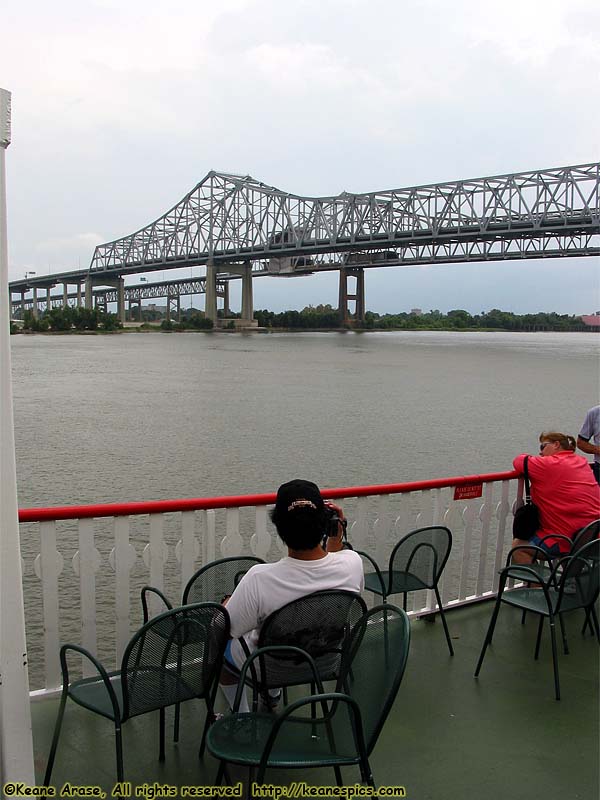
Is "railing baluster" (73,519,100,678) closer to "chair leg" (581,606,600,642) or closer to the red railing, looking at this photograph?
the red railing

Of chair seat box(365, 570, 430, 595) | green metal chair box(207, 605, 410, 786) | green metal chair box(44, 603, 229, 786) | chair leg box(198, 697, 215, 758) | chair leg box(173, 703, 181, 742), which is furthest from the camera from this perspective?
chair seat box(365, 570, 430, 595)

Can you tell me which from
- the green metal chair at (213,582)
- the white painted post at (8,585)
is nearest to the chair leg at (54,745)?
the white painted post at (8,585)

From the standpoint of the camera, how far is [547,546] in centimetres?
429

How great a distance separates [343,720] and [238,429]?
65.9 feet

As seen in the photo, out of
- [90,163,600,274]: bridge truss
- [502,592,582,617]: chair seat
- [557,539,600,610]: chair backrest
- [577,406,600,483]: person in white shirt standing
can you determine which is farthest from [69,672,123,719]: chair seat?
[90,163,600,274]: bridge truss

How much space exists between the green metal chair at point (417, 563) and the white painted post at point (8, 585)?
200cm

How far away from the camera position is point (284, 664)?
2479mm

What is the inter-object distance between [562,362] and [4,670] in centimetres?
5552

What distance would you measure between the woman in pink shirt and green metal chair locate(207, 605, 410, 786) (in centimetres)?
222

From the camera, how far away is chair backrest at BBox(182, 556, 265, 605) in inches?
118

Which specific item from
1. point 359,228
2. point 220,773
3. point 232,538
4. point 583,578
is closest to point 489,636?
point 583,578

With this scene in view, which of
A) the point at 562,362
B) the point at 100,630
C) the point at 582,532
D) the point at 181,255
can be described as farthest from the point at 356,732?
the point at 181,255

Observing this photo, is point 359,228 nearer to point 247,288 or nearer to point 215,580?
point 247,288

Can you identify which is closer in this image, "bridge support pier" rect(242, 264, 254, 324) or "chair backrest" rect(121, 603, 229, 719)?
"chair backrest" rect(121, 603, 229, 719)
